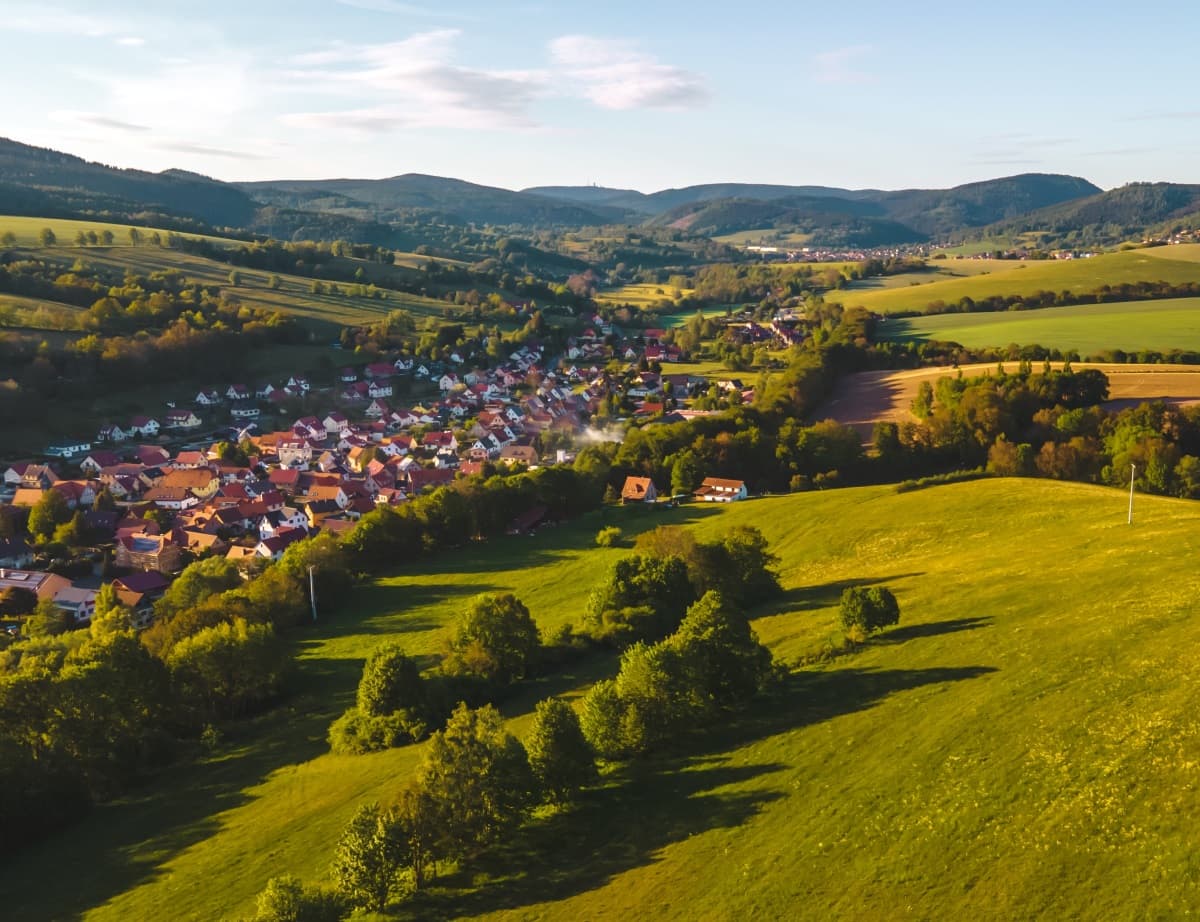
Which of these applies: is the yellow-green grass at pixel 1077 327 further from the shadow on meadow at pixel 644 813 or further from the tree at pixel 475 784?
the tree at pixel 475 784

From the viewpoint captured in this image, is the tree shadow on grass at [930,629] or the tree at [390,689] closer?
the tree at [390,689]

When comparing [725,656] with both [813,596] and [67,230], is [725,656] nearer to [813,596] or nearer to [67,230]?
[813,596]

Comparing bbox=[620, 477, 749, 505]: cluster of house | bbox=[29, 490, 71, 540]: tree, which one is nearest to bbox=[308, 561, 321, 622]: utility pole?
bbox=[620, 477, 749, 505]: cluster of house

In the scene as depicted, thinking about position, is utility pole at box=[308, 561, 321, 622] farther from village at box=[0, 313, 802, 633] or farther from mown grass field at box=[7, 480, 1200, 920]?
mown grass field at box=[7, 480, 1200, 920]

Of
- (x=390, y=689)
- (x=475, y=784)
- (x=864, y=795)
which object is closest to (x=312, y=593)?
(x=390, y=689)

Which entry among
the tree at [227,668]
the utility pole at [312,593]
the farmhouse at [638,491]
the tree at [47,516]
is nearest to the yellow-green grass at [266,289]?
the tree at [47,516]

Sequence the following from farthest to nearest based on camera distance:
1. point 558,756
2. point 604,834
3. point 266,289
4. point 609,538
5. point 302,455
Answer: point 266,289, point 302,455, point 609,538, point 558,756, point 604,834
